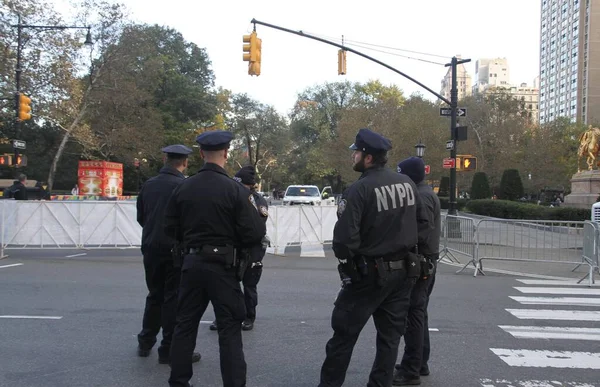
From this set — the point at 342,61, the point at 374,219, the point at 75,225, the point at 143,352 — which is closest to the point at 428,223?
the point at 374,219

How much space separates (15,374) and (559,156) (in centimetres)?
4786

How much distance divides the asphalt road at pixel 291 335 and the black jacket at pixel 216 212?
4.89ft

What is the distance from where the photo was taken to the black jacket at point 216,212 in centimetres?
383

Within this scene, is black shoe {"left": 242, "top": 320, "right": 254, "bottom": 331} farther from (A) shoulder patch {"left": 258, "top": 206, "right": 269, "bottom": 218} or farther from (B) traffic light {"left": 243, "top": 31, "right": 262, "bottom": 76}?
(B) traffic light {"left": 243, "top": 31, "right": 262, "bottom": 76}

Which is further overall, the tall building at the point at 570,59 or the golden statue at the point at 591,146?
the tall building at the point at 570,59

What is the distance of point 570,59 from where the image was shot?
137m

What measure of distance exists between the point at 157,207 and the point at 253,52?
36.5 ft

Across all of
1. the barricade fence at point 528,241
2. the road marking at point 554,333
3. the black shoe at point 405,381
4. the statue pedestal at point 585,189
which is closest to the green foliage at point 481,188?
the statue pedestal at point 585,189

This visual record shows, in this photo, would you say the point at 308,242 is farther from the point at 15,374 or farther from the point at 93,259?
the point at 15,374

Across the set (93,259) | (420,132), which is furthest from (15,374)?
(420,132)

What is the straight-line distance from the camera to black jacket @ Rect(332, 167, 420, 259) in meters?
3.74

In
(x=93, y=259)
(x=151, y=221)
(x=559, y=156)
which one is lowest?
(x=93, y=259)

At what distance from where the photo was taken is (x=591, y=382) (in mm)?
4797

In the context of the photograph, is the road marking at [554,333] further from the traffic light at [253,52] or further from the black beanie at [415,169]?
the traffic light at [253,52]
